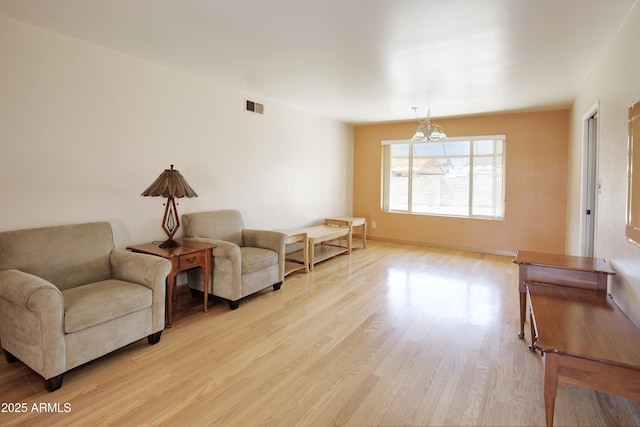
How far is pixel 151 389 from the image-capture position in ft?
6.75

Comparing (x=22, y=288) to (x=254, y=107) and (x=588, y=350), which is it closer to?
(x=588, y=350)

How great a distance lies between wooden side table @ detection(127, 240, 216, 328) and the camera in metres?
2.94

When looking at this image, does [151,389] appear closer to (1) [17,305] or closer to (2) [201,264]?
(1) [17,305]

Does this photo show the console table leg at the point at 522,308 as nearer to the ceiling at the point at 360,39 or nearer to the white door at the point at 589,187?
the white door at the point at 589,187

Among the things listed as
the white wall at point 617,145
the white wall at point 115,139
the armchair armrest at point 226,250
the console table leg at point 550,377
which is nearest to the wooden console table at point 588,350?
the console table leg at point 550,377

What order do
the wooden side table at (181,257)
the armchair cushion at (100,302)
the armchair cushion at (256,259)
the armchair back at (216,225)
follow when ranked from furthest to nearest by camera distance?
1. the armchair back at (216,225)
2. the armchair cushion at (256,259)
3. the wooden side table at (181,257)
4. the armchair cushion at (100,302)

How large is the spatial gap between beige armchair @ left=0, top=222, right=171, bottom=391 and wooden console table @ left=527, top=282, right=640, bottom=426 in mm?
2476

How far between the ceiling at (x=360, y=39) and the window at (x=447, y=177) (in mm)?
1725

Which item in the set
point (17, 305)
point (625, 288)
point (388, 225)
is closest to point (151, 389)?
point (17, 305)

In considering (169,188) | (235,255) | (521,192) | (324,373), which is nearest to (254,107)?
(169,188)

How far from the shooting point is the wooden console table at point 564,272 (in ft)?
7.70

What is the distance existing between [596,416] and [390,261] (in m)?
3.54

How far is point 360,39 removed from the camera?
2803 millimetres

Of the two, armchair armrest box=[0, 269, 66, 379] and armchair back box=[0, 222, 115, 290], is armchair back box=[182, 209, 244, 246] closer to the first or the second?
armchair back box=[0, 222, 115, 290]
